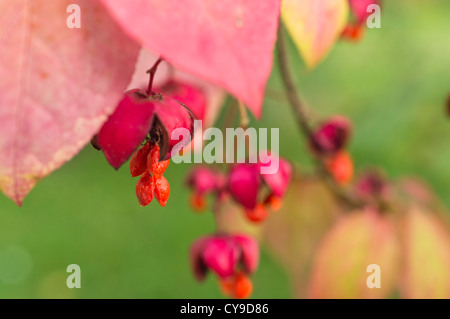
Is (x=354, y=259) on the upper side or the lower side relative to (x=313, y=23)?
lower

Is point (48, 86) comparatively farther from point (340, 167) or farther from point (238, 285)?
point (340, 167)

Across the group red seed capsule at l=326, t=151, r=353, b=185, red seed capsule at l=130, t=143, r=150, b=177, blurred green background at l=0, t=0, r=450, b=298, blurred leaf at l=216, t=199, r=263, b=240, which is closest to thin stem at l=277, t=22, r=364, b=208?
red seed capsule at l=326, t=151, r=353, b=185

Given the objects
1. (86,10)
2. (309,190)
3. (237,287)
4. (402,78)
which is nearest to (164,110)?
(86,10)

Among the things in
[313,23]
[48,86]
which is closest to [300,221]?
[313,23]

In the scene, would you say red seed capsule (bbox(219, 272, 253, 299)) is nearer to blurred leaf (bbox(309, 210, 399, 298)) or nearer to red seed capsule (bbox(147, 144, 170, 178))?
blurred leaf (bbox(309, 210, 399, 298))

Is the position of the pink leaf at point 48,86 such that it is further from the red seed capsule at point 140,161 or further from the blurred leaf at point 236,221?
the blurred leaf at point 236,221
